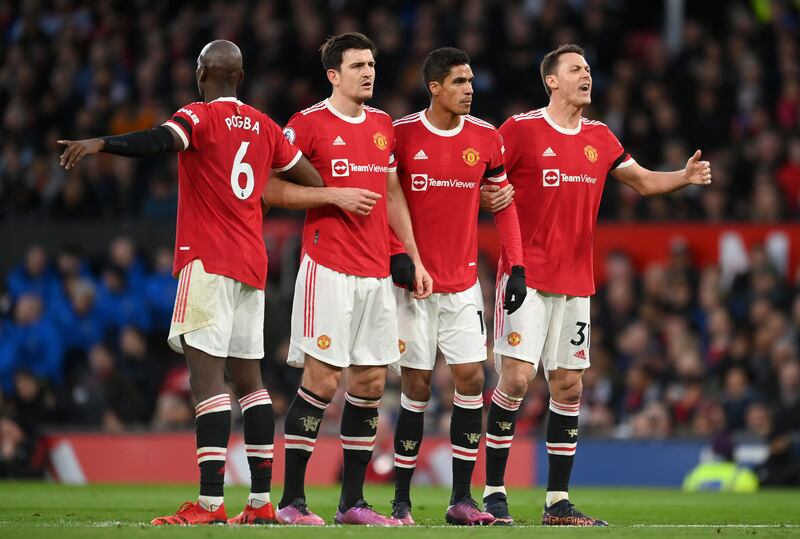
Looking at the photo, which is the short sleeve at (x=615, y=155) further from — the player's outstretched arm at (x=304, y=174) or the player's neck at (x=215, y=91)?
the player's neck at (x=215, y=91)

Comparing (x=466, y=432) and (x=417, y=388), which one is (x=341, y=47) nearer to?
(x=417, y=388)

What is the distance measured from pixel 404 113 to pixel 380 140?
423 inches

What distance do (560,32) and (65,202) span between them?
7.41 m

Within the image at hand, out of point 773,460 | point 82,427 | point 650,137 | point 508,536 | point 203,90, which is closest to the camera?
point 508,536

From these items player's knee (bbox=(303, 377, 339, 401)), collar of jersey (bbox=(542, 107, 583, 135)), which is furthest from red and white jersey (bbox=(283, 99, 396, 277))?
collar of jersey (bbox=(542, 107, 583, 135))

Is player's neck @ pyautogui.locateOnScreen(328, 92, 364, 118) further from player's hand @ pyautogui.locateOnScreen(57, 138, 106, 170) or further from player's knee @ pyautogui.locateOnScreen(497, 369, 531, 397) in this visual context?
player's knee @ pyautogui.locateOnScreen(497, 369, 531, 397)

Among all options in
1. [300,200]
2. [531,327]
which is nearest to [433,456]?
[531,327]

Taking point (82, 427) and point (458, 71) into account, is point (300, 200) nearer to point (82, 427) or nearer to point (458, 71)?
point (458, 71)

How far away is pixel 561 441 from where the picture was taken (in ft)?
→ 33.2

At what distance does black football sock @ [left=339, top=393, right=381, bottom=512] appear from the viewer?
933cm

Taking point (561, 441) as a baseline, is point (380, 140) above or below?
above

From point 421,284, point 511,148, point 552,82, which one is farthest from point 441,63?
point 421,284

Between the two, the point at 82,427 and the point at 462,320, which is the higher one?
the point at 462,320

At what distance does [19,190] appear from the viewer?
20516 mm
